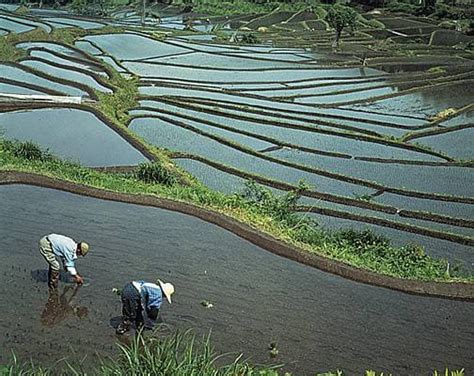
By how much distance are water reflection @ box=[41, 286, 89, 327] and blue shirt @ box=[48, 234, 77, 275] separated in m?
0.35

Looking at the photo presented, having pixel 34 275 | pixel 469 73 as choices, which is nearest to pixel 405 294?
pixel 34 275

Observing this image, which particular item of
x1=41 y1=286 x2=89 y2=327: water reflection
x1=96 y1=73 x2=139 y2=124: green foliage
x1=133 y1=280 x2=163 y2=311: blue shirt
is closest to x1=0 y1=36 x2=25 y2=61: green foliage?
x1=96 y1=73 x2=139 y2=124: green foliage

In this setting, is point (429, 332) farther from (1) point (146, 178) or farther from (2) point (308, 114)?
(2) point (308, 114)

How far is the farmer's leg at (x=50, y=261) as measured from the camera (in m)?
6.48

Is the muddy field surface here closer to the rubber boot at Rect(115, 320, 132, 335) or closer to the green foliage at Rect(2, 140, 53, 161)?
the rubber boot at Rect(115, 320, 132, 335)

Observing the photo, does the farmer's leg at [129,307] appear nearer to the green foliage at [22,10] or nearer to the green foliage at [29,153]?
the green foliage at [29,153]

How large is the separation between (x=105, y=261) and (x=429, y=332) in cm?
386

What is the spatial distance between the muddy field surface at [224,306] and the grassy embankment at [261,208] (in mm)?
562

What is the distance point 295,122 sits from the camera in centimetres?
1728

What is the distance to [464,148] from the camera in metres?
15.4

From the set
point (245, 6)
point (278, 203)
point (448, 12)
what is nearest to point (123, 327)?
point (278, 203)

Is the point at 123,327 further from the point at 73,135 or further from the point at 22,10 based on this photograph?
the point at 22,10

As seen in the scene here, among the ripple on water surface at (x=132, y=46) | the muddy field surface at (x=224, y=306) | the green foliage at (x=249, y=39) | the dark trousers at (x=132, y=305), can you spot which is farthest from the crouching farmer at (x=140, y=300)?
the green foliage at (x=249, y=39)

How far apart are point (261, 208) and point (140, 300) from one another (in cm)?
451
